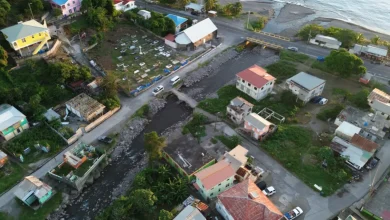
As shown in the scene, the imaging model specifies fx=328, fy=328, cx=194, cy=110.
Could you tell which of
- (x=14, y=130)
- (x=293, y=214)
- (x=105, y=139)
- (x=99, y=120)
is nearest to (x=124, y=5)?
(x=99, y=120)

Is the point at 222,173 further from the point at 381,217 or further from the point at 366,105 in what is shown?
the point at 366,105

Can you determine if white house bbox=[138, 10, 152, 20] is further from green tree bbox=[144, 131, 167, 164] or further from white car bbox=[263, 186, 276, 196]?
white car bbox=[263, 186, 276, 196]

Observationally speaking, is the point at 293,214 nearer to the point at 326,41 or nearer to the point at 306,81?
the point at 306,81

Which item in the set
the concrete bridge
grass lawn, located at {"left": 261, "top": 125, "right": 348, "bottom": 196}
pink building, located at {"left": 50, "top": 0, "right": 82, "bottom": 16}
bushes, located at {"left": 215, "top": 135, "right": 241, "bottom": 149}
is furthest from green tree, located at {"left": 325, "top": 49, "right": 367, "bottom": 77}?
pink building, located at {"left": 50, "top": 0, "right": 82, "bottom": 16}

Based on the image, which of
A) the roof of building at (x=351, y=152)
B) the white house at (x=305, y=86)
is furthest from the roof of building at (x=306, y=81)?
the roof of building at (x=351, y=152)

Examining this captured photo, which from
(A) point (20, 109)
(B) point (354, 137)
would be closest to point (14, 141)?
(A) point (20, 109)

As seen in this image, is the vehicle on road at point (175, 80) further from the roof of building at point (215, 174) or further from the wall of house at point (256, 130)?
the roof of building at point (215, 174)
